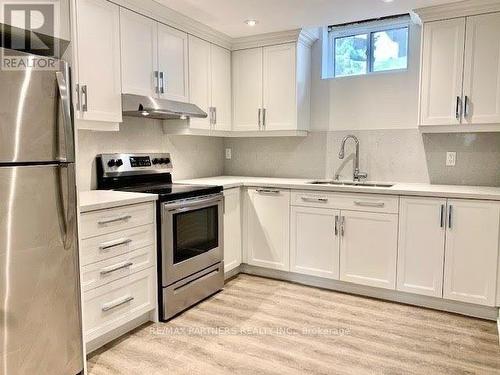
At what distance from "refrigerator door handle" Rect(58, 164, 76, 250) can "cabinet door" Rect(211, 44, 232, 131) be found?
2108 mm

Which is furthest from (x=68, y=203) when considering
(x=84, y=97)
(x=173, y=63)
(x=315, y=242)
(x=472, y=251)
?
(x=472, y=251)

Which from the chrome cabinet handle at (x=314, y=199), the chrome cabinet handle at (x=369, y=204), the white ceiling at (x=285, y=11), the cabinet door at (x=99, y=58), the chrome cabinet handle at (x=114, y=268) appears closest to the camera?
the chrome cabinet handle at (x=114, y=268)

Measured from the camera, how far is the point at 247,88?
399 centimetres

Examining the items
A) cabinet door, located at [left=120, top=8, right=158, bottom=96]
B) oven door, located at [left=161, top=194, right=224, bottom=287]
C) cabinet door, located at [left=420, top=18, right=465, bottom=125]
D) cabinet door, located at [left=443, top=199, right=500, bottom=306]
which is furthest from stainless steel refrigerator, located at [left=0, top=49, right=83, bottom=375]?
cabinet door, located at [left=420, top=18, right=465, bottom=125]

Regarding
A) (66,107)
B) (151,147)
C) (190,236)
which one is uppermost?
(66,107)

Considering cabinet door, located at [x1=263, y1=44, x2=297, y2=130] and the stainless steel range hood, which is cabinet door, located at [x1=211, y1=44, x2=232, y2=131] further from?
the stainless steel range hood

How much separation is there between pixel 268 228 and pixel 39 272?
213 cm

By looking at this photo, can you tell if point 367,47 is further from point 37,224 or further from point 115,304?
point 37,224

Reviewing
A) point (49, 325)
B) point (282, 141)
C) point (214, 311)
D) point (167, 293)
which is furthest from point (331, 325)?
point (282, 141)

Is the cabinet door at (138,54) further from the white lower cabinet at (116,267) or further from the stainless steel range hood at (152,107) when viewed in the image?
the white lower cabinet at (116,267)

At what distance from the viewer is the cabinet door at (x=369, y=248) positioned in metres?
3.07

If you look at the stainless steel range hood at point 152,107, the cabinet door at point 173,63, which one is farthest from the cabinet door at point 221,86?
the stainless steel range hood at point 152,107

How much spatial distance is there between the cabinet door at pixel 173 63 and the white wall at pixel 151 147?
38cm

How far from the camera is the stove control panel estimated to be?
2.97m
